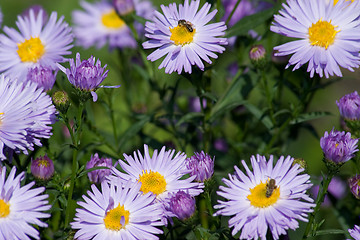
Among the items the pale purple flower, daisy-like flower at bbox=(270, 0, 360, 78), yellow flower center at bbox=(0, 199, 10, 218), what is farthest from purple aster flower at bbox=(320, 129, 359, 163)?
yellow flower center at bbox=(0, 199, 10, 218)

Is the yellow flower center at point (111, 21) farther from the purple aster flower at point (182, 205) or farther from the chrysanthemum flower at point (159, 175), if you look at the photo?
the purple aster flower at point (182, 205)

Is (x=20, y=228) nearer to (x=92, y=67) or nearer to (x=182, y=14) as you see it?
(x=92, y=67)

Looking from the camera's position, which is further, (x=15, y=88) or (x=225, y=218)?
(x=225, y=218)

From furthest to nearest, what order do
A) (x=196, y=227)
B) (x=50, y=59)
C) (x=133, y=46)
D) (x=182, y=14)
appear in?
1. (x=133, y=46)
2. (x=50, y=59)
3. (x=182, y=14)
4. (x=196, y=227)

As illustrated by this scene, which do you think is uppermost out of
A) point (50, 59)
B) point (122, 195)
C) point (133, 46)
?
point (133, 46)

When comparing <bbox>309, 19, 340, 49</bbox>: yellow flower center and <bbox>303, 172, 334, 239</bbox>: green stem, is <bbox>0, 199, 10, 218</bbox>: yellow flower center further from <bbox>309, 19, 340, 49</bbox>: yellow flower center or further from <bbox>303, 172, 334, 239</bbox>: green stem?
<bbox>309, 19, 340, 49</bbox>: yellow flower center

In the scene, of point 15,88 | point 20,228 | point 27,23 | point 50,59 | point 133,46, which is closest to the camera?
point 20,228

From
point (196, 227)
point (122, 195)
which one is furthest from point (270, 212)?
point (122, 195)

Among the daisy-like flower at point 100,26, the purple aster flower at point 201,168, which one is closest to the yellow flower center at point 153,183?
the purple aster flower at point 201,168
